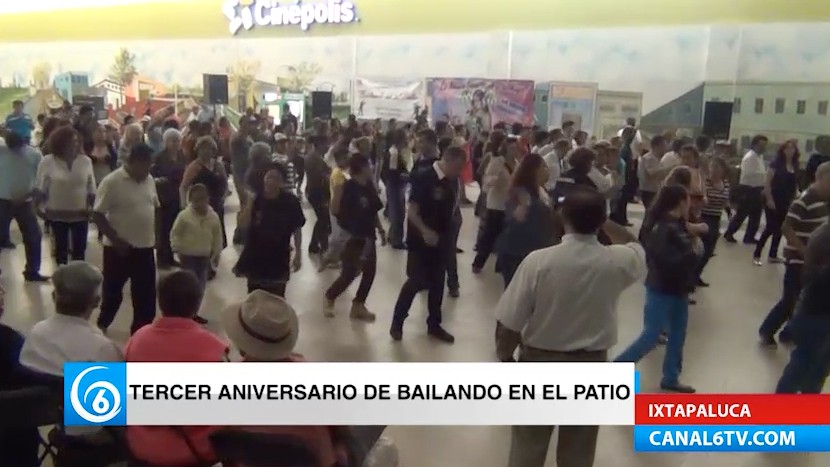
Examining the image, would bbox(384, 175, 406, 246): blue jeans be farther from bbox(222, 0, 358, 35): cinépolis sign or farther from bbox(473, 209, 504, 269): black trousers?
bbox(222, 0, 358, 35): cinépolis sign

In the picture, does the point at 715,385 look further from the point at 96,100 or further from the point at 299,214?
the point at 96,100

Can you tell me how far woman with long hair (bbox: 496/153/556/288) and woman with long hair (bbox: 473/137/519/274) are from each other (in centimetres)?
166

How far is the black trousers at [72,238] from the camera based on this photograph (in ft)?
18.1

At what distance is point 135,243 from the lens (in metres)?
4.48

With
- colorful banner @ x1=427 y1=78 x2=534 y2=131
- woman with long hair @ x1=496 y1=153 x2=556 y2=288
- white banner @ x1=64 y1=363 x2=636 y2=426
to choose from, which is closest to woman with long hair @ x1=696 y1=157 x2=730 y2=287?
woman with long hair @ x1=496 y1=153 x2=556 y2=288

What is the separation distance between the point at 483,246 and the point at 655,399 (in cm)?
414

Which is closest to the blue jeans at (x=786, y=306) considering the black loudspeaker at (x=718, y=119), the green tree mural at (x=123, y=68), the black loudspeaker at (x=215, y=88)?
the black loudspeaker at (x=718, y=119)

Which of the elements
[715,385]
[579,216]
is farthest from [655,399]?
[715,385]

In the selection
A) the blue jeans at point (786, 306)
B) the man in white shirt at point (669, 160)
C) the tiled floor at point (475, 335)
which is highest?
the man in white shirt at point (669, 160)

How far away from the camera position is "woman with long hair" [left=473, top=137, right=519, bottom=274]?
673 centimetres

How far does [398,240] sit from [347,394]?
566 cm

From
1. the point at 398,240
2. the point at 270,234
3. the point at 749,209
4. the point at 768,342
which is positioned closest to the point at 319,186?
the point at 398,240

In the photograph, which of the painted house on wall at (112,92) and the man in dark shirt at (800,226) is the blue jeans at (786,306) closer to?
the man in dark shirt at (800,226)

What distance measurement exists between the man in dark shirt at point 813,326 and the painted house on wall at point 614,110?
7921 millimetres
